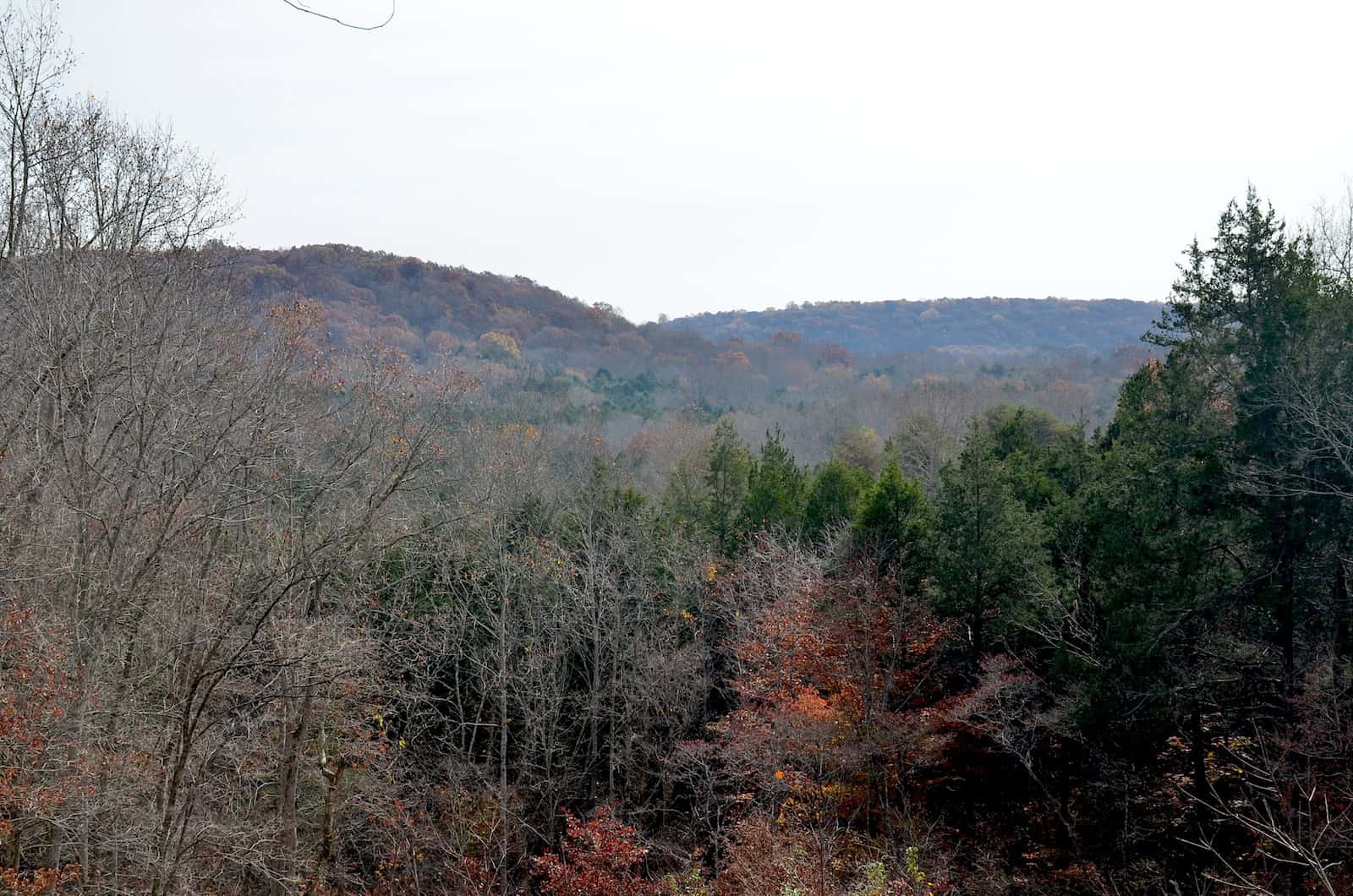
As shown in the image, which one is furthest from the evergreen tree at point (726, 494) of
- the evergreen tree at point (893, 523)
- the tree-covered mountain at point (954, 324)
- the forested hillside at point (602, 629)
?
the tree-covered mountain at point (954, 324)

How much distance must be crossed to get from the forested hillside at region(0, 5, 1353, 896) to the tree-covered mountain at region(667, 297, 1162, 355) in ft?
273

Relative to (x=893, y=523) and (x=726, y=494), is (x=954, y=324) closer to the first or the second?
(x=726, y=494)

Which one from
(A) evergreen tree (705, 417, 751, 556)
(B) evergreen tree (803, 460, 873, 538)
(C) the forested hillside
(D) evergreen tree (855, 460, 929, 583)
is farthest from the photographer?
(A) evergreen tree (705, 417, 751, 556)

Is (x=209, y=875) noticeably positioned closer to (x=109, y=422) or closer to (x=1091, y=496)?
(x=109, y=422)

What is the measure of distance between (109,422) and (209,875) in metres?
7.08

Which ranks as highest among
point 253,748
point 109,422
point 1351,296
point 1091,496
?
point 1351,296

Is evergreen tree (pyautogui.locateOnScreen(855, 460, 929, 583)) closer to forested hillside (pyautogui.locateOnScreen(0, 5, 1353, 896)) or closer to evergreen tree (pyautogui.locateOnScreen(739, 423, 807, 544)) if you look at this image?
forested hillside (pyautogui.locateOnScreen(0, 5, 1353, 896))

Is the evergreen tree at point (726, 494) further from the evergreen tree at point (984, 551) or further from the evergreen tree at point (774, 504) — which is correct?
the evergreen tree at point (984, 551)

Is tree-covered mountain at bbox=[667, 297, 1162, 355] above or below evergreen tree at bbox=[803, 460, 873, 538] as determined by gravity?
above

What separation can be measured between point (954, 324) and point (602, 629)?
10080 cm

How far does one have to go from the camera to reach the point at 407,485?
61.4 ft

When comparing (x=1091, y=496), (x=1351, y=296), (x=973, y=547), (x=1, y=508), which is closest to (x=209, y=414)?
(x=1, y=508)

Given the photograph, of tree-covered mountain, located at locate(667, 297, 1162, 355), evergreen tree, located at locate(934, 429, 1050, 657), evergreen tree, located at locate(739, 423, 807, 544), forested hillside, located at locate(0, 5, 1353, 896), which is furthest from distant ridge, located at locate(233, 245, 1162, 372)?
evergreen tree, located at locate(934, 429, 1050, 657)

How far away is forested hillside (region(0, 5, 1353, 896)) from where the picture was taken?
13438mm
